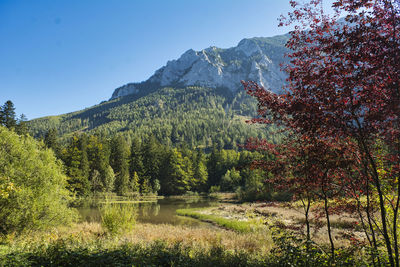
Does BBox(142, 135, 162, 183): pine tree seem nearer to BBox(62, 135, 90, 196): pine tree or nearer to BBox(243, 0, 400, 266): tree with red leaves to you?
BBox(62, 135, 90, 196): pine tree

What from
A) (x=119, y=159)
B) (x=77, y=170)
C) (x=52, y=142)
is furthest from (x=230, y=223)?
(x=52, y=142)

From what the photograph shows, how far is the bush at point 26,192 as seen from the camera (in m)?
12.6

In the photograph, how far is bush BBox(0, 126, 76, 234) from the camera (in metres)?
12.6

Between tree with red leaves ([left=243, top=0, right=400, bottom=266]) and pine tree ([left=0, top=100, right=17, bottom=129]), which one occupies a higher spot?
pine tree ([left=0, top=100, right=17, bottom=129])

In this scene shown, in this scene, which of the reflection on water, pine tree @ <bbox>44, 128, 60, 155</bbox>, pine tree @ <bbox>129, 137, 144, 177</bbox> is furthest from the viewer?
pine tree @ <bbox>129, 137, 144, 177</bbox>

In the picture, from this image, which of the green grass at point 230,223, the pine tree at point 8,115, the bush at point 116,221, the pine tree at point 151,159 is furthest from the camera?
the pine tree at point 151,159

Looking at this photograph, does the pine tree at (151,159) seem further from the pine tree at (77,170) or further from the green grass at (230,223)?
the green grass at (230,223)

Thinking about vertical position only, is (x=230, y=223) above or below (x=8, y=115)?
below

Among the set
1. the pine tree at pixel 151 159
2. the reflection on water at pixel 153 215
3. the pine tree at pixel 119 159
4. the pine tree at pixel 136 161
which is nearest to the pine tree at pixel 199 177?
the pine tree at pixel 151 159

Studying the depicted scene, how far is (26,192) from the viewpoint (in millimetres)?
12898

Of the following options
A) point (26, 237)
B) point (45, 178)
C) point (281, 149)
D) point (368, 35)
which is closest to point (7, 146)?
point (45, 178)

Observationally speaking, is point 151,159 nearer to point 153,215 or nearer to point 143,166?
point 143,166

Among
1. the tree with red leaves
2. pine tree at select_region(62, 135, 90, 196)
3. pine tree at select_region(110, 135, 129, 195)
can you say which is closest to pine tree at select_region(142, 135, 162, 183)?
pine tree at select_region(110, 135, 129, 195)

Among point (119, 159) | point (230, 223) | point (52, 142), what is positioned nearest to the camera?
point (230, 223)
